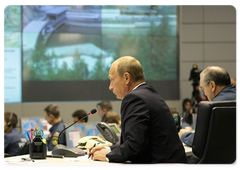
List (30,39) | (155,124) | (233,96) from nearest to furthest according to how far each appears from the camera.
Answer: (155,124) < (233,96) < (30,39)

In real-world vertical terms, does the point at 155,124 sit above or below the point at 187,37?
below

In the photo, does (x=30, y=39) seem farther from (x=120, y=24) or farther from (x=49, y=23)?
(x=120, y=24)

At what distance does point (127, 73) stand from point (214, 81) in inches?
30.4

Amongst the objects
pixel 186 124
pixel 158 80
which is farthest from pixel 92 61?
pixel 186 124

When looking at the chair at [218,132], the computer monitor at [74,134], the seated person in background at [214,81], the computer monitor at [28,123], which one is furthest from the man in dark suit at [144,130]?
the computer monitor at [28,123]

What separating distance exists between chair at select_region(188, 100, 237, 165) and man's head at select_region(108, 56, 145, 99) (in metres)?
0.39

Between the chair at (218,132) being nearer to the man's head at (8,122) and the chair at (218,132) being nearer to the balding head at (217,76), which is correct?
the balding head at (217,76)

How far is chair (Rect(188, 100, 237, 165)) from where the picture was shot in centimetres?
183

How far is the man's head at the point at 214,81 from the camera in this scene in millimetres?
2316

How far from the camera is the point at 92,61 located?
695 centimetres

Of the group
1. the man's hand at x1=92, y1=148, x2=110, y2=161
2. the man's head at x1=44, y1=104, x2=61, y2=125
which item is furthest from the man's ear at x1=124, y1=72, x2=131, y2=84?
the man's head at x1=44, y1=104, x2=61, y2=125

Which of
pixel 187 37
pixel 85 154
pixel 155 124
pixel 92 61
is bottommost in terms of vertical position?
pixel 85 154

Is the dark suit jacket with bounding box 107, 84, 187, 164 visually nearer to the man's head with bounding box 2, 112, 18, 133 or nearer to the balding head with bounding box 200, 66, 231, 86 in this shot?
the balding head with bounding box 200, 66, 231, 86

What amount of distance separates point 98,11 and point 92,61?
97 centimetres
